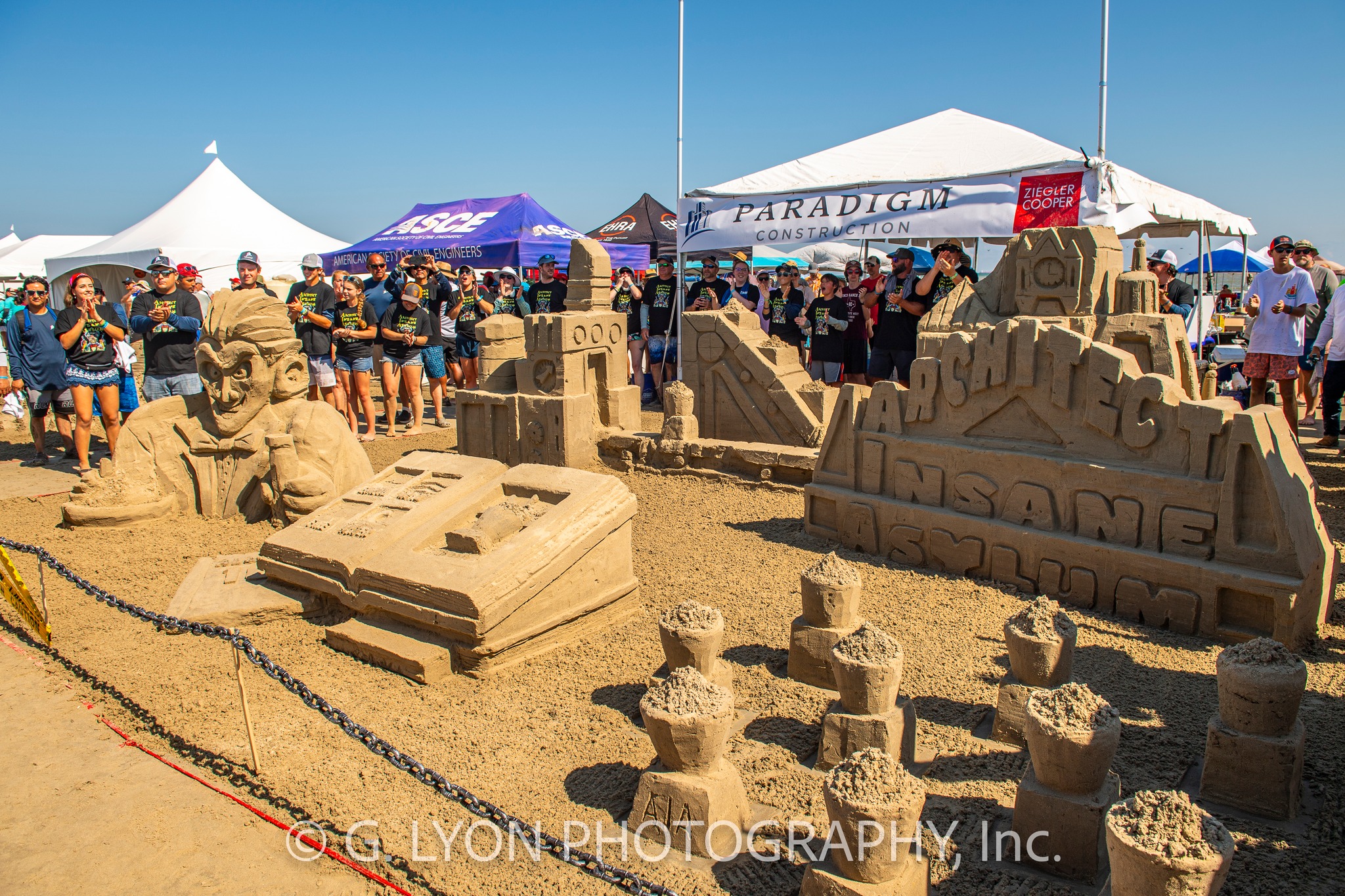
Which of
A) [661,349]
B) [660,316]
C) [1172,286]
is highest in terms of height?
[1172,286]

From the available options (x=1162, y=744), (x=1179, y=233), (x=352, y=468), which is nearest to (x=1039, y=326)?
(x=1162, y=744)

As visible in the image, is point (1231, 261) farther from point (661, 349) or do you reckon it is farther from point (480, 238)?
point (480, 238)

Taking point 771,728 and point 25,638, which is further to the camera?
point 25,638

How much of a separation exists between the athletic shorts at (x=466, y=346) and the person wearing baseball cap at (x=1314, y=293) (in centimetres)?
807

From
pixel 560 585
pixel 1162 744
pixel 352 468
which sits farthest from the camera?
pixel 352 468

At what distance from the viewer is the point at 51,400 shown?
757 cm

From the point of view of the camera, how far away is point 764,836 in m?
2.69

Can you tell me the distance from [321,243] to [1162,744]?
19996 mm

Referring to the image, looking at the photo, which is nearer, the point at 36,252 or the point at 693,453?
the point at 693,453

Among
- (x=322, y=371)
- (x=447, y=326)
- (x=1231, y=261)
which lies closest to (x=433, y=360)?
(x=447, y=326)

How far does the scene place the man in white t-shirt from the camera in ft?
23.0

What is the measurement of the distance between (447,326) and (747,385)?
4.13 metres

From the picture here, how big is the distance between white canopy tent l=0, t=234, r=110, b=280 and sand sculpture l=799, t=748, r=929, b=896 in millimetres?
24999

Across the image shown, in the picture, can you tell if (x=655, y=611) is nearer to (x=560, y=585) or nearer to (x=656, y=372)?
(x=560, y=585)
